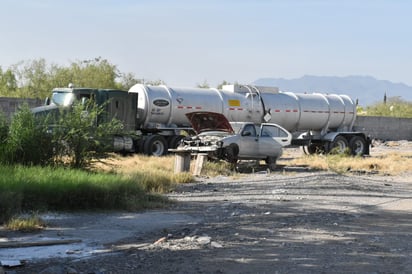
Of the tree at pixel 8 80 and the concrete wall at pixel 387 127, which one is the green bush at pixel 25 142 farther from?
the concrete wall at pixel 387 127

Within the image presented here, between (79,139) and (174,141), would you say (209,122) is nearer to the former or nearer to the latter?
(174,141)

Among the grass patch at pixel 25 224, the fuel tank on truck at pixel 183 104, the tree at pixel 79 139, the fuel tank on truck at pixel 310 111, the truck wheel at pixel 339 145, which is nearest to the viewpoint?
the grass patch at pixel 25 224

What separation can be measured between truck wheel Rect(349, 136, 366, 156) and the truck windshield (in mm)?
14943

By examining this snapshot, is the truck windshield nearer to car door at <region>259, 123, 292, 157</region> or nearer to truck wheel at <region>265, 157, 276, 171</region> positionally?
car door at <region>259, 123, 292, 157</region>

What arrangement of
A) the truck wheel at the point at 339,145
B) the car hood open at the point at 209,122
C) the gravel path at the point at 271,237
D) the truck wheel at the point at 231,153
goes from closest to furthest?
1. the gravel path at the point at 271,237
2. the truck wheel at the point at 231,153
3. the car hood open at the point at 209,122
4. the truck wheel at the point at 339,145

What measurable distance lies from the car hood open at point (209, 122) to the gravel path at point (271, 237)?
8.48 meters

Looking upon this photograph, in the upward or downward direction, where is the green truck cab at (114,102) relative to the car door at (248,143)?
upward

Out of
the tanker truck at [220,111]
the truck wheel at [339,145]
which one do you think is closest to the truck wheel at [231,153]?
the tanker truck at [220,111]

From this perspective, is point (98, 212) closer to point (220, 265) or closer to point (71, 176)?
point (71, 176)

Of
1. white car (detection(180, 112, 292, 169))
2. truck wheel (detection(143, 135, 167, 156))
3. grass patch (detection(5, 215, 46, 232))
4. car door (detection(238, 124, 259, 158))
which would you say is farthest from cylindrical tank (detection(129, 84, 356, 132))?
grass patch (detection(5, 215, 46, 232))

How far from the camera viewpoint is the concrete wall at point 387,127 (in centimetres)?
5375

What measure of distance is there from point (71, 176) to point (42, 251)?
18.0 ft

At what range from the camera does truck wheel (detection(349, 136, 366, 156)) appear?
35.4 meters

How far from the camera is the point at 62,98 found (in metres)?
28.8
